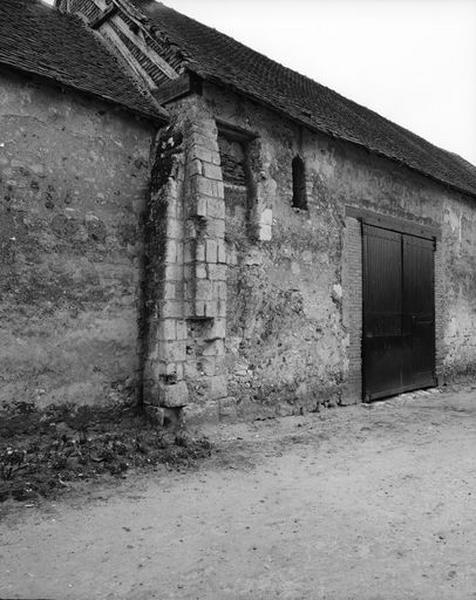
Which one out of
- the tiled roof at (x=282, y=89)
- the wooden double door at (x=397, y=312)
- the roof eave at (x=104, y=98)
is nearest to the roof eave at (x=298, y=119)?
the tiled roof at (x=282, y=89)

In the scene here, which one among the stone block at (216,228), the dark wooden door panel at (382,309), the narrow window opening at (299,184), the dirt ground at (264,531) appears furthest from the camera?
the dark wooden door panel at (382,309)

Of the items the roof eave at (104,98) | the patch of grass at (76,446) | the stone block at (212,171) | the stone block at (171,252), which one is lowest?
the patch of grass at (76,446)

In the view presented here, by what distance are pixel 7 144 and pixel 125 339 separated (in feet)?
8.55

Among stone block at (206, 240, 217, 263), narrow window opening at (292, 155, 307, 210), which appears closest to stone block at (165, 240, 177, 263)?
stone block at (206, 240, 217, 263)

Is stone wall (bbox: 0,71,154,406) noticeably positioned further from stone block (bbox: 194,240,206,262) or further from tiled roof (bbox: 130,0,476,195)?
tiled roof (bbox: 130,0,476,195)

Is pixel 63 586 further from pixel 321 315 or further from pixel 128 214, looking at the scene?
pixel 321 315

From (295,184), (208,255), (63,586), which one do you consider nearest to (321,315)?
(295,184)

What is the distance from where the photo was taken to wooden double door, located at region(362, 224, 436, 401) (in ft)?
31.1

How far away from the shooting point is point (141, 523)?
397 centimetres

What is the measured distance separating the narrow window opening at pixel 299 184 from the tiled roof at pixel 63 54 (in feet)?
7.96

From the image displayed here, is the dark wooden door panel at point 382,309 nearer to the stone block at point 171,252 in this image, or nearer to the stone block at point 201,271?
the stone block at point 201,271

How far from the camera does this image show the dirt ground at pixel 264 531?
10.1ft

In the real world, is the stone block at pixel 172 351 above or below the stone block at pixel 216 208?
below

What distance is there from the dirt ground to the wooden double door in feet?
11.3
